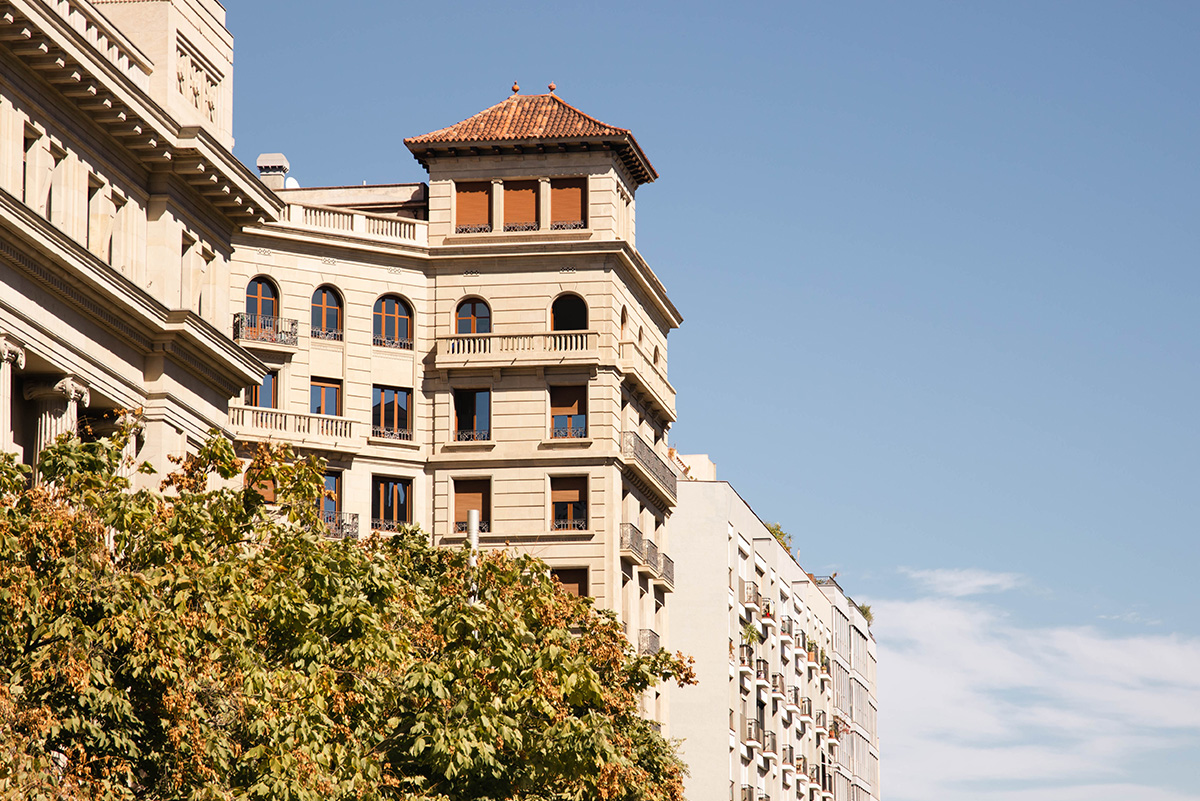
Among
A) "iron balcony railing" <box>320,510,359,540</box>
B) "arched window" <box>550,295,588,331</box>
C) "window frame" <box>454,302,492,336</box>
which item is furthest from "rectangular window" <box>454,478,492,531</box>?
"arched window" <box>550,295,588,331</box>

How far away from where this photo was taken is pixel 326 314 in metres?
71.8

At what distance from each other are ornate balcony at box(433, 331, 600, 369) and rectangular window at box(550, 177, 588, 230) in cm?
454

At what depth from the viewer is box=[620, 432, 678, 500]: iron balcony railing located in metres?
73.3

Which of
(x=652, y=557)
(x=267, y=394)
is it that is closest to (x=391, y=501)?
(x=267, y=394)

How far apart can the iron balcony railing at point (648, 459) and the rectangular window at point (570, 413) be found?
2.06 m

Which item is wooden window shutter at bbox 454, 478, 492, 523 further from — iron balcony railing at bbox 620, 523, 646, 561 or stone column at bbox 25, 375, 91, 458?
stone column at bbox 25, 375, 91, 458

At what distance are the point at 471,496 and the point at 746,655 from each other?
28439 millimetres

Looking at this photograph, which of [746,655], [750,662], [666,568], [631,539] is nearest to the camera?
[631,539]

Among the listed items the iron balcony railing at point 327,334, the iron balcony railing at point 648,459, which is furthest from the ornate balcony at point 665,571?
the iron balcony railing at point 327,334

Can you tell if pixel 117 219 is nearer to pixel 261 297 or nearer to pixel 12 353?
pixel 12 353

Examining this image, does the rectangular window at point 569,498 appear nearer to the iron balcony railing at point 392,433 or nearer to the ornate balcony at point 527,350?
the ornate balcony at point 527,350

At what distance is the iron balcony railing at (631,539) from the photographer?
72.4 metres

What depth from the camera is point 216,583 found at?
90.2 ft

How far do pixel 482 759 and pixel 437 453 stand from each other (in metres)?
40.1
